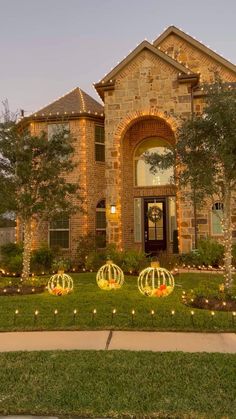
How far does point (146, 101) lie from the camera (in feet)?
55.2

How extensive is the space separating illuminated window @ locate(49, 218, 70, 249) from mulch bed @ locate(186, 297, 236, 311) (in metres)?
10.4

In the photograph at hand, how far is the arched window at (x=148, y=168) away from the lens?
742 inches

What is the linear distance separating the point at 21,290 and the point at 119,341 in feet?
16.5

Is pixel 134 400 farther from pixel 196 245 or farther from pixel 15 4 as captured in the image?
pixel 15 4

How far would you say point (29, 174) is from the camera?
11.1 m

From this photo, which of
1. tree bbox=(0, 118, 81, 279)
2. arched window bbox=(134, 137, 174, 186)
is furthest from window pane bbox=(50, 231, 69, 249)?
tree bbox=(0, 118, 81, 279)

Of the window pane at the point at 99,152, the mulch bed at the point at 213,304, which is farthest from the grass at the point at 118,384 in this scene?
the window pane at the point at 99,152

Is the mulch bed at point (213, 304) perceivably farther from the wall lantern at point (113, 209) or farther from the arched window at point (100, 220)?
the arched window at point (100, 220)

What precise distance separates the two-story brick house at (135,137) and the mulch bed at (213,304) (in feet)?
25.5

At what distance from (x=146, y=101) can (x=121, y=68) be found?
182 centimetres

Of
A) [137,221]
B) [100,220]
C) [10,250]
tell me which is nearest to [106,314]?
[10,250]

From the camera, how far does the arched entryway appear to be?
60.6 feet

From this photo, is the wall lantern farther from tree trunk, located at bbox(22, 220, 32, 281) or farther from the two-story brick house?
tree trunk, located at bbox(22, 220, 32, 281)

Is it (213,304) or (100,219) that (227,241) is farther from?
(100,219)
